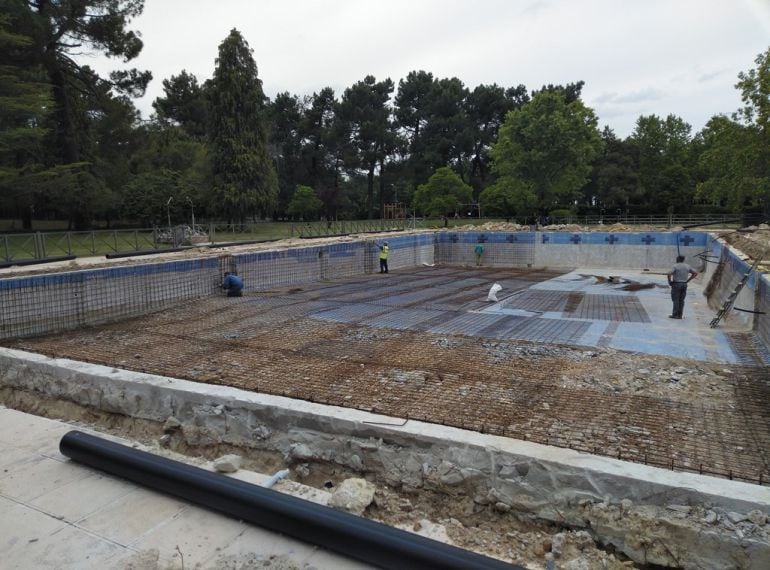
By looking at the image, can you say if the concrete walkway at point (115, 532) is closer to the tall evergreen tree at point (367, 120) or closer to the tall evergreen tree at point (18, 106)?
the tall evergreen tree at point (18, 106)

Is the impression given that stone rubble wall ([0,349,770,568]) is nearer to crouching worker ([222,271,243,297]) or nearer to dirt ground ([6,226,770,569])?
dirt ground ([6,226,770,569])

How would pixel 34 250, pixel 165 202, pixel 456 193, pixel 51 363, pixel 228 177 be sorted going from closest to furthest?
pixel 51 363
pixel 34 250
pixel 165 202
pixel 228 177
pixel 456 193

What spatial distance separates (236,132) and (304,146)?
58.8 feet

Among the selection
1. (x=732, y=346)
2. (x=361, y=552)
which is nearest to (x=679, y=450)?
(x=361, y=552)

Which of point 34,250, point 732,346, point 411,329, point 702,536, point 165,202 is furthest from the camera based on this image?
point 165,202

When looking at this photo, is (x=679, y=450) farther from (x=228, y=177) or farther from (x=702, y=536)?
(x=228, y=177)

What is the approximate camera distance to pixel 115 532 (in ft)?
10.1

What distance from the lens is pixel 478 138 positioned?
156 feet

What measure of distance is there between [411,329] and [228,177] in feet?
84.7

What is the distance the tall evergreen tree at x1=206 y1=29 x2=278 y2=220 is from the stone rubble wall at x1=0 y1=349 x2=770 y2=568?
1080 inches

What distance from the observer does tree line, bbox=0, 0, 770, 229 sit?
22.0 metres

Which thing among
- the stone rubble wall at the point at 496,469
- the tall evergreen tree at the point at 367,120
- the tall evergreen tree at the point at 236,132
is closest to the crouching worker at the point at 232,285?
the stone rubble wall at the point at 496,469

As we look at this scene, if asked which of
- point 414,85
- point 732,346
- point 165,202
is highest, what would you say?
point 414,85

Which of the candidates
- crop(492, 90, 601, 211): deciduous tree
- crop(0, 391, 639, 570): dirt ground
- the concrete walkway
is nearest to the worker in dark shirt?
crop(0, 391, 639, 570): dirt ground
